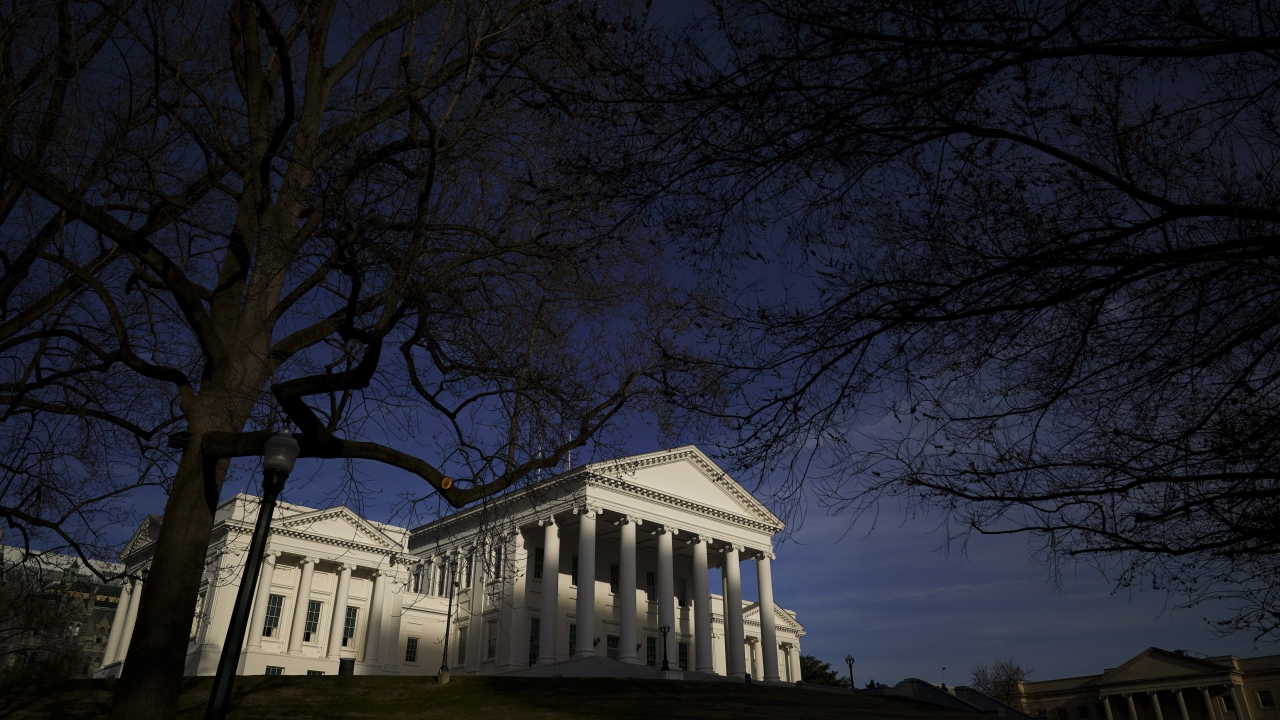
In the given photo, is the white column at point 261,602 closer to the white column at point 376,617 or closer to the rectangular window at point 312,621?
the rectangular window at point 312,621

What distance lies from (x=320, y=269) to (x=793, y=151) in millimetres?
6262

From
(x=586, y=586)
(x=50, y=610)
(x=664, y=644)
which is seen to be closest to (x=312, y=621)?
(x=586, y=586)

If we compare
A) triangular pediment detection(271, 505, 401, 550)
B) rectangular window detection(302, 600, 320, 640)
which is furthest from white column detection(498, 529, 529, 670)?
rectangular window detection(302, 600, 320, 640)

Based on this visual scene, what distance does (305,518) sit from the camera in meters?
46.2

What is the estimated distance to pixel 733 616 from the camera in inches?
1940

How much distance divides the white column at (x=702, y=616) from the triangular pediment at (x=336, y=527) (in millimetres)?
17658

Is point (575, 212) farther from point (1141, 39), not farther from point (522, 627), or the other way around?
point (522, 627)

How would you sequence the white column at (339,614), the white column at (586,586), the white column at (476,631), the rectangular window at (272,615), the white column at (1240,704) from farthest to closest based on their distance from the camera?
the white column at (1240,704) < the white column at (476,631) < the white column at (339,614) < the rectangular window at (272,615) < the white column at (586,586)

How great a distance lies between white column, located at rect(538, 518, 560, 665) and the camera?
4294cm

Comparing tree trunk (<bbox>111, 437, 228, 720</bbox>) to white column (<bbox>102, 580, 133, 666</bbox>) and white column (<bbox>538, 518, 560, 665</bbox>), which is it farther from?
white column (<bbox>102, 580, 133, 666</bbox>)

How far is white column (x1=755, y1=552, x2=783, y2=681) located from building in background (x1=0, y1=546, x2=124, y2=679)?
3305 centimetres

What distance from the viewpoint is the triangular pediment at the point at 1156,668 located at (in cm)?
6525

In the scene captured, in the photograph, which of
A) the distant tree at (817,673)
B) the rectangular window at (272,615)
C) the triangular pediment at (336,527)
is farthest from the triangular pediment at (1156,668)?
the rectangular window at (272,615)

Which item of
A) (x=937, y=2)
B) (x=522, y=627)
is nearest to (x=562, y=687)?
(x=522, y=627)
